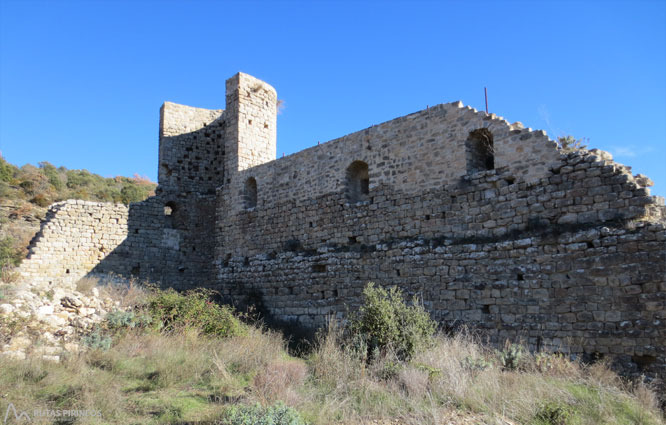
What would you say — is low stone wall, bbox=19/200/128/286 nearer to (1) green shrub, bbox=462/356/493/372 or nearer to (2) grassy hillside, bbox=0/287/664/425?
(2) grassy hillside, bbox=0/287/664/425

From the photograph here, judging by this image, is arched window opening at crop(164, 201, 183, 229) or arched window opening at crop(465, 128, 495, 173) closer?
arched window opening at crop(465, 128, 495, 173)

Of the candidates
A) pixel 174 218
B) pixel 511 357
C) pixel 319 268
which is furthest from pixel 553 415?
pixel 174 218

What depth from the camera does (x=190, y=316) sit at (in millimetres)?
10039

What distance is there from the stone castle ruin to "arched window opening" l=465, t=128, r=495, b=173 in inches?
1.5

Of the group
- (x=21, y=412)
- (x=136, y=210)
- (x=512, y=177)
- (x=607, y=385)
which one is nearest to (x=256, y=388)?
(x=21, y=412)

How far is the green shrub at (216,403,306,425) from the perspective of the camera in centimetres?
512

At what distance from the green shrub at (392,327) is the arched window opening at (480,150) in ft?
10.7

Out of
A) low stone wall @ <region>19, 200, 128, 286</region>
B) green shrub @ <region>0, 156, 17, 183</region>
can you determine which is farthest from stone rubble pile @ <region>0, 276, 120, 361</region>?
green shrub @ <region>0, 156, 17, 183</region>

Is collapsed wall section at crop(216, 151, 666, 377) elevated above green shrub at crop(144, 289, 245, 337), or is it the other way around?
collapsed wall section at crop(216, 151, 666, 377)

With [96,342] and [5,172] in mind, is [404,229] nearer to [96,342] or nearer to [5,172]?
[96,342]

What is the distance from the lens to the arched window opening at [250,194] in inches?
586

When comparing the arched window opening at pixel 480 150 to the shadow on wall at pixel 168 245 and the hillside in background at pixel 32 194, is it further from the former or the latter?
the hillside in background at pixel 32 194

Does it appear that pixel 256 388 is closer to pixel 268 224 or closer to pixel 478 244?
pixel 478 244

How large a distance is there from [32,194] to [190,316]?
1901cm
